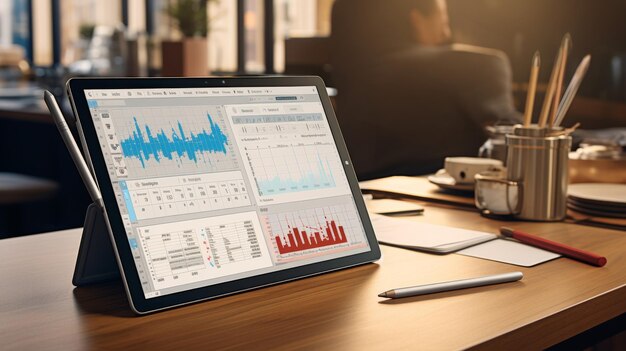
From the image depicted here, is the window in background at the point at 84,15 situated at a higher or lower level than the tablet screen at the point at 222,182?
higher

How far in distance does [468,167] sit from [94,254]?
798 millimetres

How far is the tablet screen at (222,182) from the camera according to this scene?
81cm

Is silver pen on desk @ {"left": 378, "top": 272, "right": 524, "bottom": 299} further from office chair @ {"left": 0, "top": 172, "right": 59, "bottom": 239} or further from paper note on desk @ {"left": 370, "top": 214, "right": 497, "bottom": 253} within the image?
office chair @ {"left": 0, "top": 172, "right": 59, "bottom": 239}

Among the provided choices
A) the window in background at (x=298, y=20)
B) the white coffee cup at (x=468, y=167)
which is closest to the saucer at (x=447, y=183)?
the white coffee cup at (x=468, y=167)

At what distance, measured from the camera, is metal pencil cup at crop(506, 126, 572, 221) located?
1.25 meters

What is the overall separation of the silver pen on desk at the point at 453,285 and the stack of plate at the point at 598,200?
0.45 metres

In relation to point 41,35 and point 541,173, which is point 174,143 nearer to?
point 541,173

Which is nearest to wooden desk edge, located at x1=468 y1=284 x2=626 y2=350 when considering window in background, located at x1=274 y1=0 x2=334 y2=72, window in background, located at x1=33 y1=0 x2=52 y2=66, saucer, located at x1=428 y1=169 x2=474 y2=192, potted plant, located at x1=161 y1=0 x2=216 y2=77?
saucer, located at x1=428 y1=169 x2=474 y2=192

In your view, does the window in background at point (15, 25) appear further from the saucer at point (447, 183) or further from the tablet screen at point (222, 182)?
the tablet screen at point (222, 182)

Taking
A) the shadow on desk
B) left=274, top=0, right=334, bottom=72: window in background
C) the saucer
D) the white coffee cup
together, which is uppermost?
left=274, top=0, right=334, bottom=72: window in background

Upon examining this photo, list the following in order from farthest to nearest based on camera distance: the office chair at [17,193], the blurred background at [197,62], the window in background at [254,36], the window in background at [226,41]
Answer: the window in background at [226,41] < the window in background at [254,36] < the blurred background at [197,62] < the office chair at [17,193]

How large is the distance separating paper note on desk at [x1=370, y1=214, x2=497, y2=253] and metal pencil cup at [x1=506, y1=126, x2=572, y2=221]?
6.2 inches

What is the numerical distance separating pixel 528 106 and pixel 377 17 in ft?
6.02

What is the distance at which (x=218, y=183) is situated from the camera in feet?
2.88
